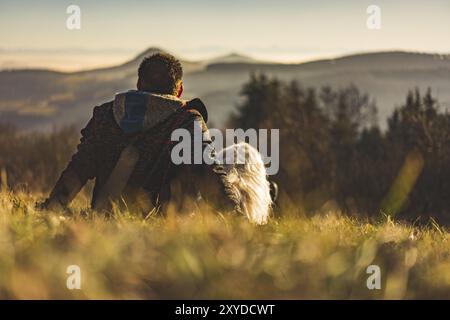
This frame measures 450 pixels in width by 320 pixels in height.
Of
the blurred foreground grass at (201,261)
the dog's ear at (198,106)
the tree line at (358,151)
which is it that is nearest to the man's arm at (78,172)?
the dog's ear at (198,106)

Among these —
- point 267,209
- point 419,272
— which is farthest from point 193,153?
point 419,272

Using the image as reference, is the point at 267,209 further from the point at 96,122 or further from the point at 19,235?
the point at 19,235

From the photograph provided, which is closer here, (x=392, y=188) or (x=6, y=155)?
(x=392, y=188)

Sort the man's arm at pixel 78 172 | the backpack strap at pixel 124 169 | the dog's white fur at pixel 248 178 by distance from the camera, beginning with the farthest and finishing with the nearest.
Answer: the dog's white fur at pixel 248 178 → the backpack strap at pixel 124 169 → the man's arm at pixel 78 172

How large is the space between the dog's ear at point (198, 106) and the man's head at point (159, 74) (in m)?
0.20

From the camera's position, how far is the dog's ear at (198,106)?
6398 millimetres

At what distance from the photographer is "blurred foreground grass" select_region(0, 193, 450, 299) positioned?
12.6 feet

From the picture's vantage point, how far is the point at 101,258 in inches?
159

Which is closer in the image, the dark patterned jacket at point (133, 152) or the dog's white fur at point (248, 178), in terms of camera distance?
the dark patterned jacket at point (133, 152)

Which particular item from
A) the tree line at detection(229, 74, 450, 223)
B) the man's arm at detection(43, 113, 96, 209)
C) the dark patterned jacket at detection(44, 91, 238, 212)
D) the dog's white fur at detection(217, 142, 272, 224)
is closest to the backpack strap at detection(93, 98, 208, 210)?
the dark patterned jacket at detection(44, 91, 238, 212)

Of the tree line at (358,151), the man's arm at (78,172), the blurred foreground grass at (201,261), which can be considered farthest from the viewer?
the tree line at (358,151)

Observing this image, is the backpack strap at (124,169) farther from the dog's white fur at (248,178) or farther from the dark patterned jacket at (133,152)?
the dog's white fur at (248,178)
